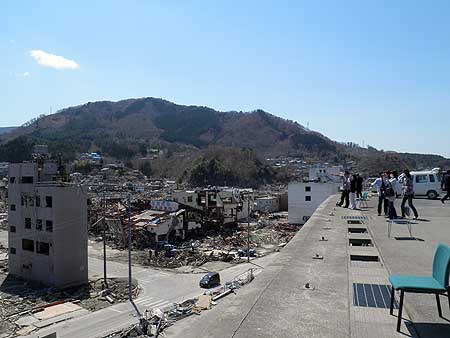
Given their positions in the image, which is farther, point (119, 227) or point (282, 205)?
point (282, 205)

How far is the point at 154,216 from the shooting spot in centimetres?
4009

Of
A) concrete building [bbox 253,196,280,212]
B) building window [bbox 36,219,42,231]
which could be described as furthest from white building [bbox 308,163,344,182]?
building window [bbox 36,219,42,231]

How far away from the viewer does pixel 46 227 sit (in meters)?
24.1

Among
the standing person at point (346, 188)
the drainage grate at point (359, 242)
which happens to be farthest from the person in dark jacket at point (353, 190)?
the drainage grate at point (359, 242)

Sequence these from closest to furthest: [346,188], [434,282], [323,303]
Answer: [434,282]
[323,303]
[346,188]

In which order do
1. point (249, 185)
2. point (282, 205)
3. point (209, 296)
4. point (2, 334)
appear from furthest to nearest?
point (249, 185)
point (282, 205)
point (2, 334)
point (209, 296)

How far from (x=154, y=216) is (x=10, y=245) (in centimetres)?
1510

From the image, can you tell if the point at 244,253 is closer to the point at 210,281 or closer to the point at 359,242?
the point at 210,281

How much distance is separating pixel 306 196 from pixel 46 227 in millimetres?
22806

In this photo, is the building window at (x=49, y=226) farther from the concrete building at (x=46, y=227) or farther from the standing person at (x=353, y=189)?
the standing person at (x=353, y=189)

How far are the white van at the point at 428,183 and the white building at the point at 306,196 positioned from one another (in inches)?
641

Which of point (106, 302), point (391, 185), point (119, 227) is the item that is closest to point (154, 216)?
point (119, 227)

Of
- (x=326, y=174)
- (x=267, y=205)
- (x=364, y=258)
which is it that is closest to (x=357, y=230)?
(x=364, y=258)

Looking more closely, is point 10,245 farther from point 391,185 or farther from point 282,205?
point 282,205
